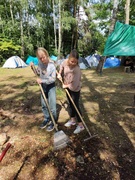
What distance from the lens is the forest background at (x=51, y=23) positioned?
58.9ft

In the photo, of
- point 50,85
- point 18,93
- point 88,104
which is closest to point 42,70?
point 50,85

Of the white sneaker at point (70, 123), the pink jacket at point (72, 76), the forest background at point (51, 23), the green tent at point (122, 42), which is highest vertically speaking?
the forest background at point (51, 23)

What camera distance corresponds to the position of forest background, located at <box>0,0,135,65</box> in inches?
707

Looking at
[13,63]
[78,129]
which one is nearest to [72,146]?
[78,129]

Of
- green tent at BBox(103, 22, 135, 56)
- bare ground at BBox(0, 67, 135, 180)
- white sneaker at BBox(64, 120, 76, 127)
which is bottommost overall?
bare ground at BBox(0, 67, 135, 180)

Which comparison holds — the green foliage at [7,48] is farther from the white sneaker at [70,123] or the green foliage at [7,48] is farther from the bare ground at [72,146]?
the white sneaker at [70,123]

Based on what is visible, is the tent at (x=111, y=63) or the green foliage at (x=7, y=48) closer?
the tent at (x=111, y=63)

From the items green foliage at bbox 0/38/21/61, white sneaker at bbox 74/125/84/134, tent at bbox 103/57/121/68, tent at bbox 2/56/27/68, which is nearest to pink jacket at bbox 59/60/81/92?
white sneaker at bbox 74/125/84/134

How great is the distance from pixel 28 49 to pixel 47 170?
18860 millimetres

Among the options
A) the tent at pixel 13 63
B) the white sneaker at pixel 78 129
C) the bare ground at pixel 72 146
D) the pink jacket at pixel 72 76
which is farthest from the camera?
the tent at pixel 13 63

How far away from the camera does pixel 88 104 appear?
523 cm

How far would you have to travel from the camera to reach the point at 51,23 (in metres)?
22.0

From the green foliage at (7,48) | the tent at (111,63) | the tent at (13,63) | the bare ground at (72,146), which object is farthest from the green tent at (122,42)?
the green foliage at (7,48)

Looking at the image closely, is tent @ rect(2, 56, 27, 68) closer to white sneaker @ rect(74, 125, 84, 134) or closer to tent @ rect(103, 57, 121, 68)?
tent @ rect(103, 57, 121, 68)
